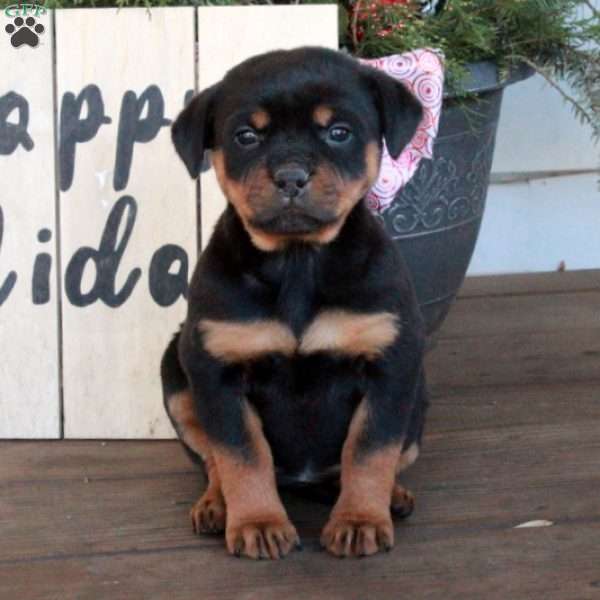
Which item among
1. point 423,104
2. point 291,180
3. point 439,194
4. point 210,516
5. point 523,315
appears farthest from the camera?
point 523,315

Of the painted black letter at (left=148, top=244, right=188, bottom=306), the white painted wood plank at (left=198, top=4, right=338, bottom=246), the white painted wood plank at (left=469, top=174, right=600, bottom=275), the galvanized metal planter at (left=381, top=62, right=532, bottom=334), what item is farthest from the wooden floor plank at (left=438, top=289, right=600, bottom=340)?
the white painted wood plank at (left=198, top=4, right=338, bottom=246)

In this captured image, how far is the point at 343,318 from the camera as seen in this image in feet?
7.07

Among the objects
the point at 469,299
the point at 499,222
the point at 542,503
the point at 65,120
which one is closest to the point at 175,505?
the point at 542,503

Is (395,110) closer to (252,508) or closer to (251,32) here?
(251,32)

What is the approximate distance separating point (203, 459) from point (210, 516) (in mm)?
154

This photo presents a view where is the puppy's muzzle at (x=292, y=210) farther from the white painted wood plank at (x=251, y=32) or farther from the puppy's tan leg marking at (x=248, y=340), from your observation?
the white painted wood plank at (x=251, y=32)

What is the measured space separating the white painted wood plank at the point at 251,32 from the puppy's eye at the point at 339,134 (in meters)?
0.59

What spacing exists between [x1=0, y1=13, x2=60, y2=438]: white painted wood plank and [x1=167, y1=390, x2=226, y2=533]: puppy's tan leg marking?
0.43 meters

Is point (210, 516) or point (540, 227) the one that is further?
point (540, 227)

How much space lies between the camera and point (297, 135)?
206 cm

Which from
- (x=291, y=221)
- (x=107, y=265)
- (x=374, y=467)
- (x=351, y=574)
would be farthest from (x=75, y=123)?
(x=351, y=574)

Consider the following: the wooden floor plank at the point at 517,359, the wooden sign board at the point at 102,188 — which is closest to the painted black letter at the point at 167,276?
the wooden sign board at the point at 102,188

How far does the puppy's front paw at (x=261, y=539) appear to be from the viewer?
2.13m

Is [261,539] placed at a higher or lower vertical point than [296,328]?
lower
